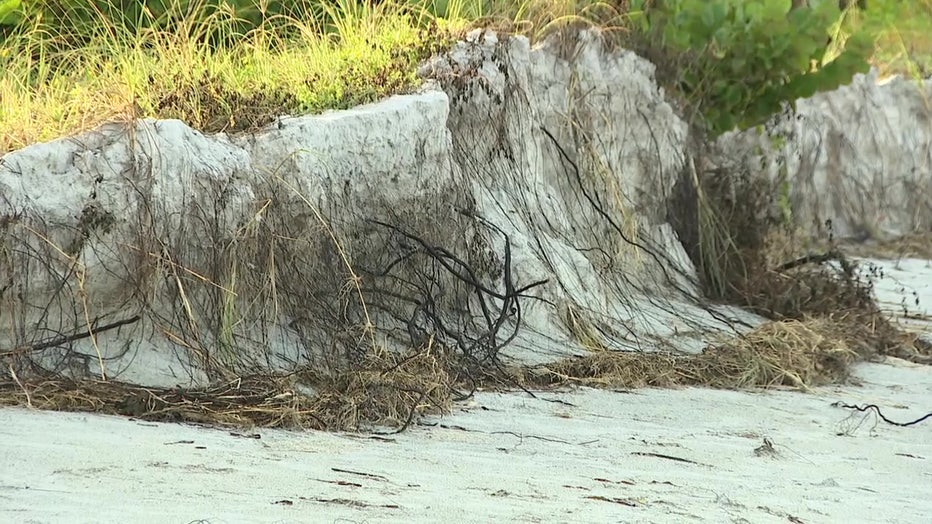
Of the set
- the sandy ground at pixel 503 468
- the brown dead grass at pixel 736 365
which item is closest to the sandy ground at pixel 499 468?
the sandy ground at pixel 503 468

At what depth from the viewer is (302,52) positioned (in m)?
6.45

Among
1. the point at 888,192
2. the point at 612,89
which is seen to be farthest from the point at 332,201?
the point at 888,192

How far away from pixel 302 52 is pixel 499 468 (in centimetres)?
304

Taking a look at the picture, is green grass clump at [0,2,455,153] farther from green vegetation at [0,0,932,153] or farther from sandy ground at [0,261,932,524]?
sandy ground at [0,261,932,524]

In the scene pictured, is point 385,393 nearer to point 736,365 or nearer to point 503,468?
point 503,468

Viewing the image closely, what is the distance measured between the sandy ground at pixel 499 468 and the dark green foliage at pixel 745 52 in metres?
3.00

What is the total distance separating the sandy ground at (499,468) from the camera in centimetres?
350

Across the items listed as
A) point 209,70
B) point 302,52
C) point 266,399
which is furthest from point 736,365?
point 209,70

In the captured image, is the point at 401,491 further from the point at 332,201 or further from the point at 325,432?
the point at 332,201

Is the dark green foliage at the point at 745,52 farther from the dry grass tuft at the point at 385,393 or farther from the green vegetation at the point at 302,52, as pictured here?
the dry grass tuft at the point at 385,393

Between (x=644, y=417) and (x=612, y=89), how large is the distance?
284cm

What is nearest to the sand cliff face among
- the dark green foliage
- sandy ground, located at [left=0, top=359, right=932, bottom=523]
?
the dark green foliage

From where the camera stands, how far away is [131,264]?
4922 millimetres

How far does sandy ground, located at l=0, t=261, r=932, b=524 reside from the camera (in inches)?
138
